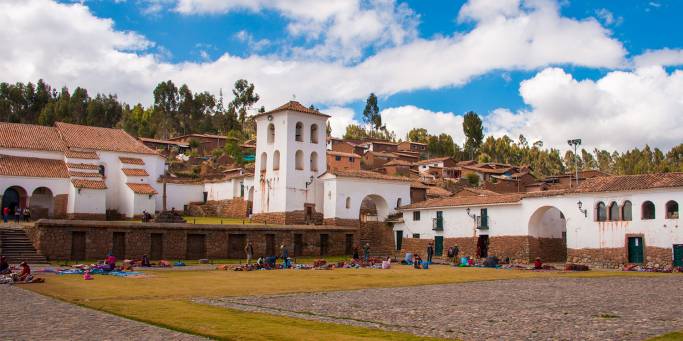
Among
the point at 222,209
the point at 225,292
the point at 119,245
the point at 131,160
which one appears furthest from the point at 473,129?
the point at 225,292

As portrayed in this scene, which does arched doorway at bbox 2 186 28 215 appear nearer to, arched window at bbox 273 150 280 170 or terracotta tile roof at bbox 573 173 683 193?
arched window at bbox 273 150 280 170

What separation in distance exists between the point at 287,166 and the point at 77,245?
690 inches

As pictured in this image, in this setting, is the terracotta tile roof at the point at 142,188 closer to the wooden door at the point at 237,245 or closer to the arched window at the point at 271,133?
the wooden door at the point at 237,245

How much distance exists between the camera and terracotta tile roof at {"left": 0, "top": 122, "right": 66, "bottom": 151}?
136ft

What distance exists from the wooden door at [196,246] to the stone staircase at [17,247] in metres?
8.20

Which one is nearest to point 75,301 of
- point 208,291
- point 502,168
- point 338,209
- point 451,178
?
point 208,291

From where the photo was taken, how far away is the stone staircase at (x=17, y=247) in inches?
1171

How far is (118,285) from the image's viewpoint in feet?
66.8

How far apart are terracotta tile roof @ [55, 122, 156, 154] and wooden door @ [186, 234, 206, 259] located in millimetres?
12777

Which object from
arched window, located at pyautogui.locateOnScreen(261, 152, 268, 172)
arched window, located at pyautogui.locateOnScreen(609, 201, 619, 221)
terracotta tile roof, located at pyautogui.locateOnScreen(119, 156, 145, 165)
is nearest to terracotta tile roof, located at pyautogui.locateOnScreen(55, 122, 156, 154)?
terracotta tile roof, located at pyautogui.locateOnScreen(119, 156, 145, 165)

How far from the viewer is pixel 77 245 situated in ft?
107

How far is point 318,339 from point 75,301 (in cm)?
837

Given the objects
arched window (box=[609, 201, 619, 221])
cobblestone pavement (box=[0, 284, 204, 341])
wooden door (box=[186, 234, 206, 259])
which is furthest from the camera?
wooden door (box=[186, 234, 206, 259])

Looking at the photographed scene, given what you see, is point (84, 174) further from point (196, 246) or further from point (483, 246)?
point (483, 246)
